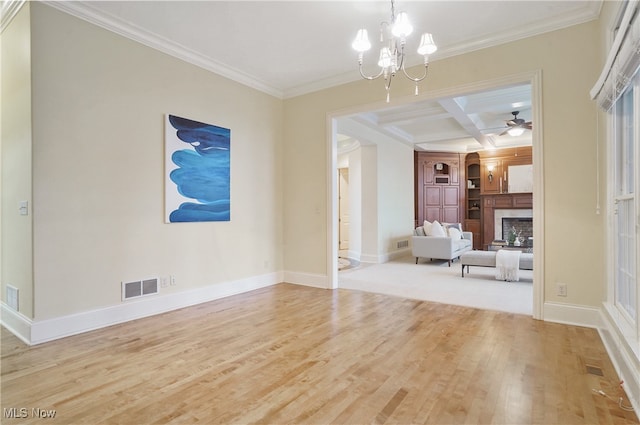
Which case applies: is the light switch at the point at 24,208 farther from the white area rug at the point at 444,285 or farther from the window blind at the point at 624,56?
the window blind at the point at 624,56

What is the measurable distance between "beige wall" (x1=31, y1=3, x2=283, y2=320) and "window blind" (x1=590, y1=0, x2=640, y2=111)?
390cm

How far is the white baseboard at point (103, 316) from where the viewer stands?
287cm

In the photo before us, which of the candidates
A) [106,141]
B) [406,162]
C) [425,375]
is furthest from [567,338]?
[406,162]

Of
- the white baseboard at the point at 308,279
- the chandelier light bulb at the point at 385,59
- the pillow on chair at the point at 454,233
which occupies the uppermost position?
the chandelier light bulb at the point at 385,59

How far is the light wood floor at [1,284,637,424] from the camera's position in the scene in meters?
1.85

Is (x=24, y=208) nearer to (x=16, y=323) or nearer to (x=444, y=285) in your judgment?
(x=16, y=323)

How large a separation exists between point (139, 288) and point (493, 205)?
903cm

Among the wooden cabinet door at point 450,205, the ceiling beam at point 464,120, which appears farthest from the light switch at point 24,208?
the wooden cabinet door at point 450,205

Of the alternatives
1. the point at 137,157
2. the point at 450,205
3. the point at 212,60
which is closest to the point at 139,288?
the point at 137,157

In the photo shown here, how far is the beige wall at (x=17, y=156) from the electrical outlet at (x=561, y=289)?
4827mm

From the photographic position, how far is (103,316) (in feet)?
10.6

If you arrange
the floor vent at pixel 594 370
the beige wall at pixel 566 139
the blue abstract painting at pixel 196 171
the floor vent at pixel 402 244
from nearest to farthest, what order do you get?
the floor vent at pixel 594 370
the beige wall at pixel 566 139
the blue abstract painting at pixel 196 171
the floor vent at pixel 402 244
